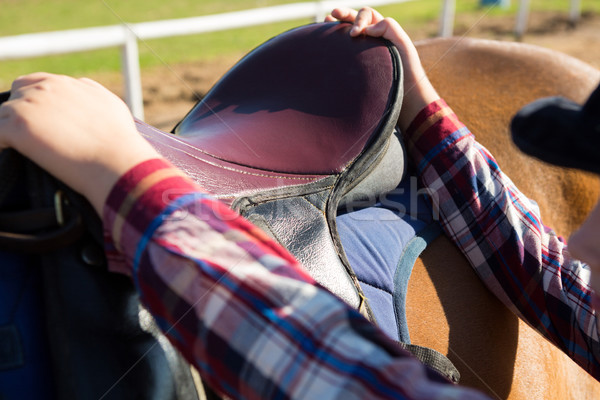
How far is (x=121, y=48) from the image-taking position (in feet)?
8.21

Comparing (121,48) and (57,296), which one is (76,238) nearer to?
(57,296)

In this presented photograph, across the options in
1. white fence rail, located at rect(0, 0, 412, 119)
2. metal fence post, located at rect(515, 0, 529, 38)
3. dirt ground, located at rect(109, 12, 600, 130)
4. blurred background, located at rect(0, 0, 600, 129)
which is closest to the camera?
white fence rail, located at rect(0, 0, 412, 119)

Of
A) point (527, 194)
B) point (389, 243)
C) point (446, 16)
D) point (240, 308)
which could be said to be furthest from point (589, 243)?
point (446, 16)

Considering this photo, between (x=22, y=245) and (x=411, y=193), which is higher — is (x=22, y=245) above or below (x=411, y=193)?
above

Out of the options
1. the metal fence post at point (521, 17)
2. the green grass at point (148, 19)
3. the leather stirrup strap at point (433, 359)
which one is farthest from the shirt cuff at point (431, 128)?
the metal fence post at point (521, 17)

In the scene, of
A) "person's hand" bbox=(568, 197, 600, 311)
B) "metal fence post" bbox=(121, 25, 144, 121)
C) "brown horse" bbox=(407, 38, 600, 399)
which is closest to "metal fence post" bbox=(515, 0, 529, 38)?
"metal fence post" bbox=(121, 25, 144, 121)

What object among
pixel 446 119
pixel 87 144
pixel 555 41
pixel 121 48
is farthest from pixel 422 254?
pixel 555 41

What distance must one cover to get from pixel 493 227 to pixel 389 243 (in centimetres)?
17

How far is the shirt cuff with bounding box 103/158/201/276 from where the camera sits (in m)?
0.47

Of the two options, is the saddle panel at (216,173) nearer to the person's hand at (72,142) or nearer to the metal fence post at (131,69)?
the person's hand at (72,142)

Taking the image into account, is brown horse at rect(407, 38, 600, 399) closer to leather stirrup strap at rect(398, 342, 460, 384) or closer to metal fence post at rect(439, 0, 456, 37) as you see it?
leather stirrup strap at rect(398, 342, 460, 384)

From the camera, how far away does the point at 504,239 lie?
33.6 inches

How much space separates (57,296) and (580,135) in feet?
1.57

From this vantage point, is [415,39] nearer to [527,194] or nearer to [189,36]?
[189,36]
